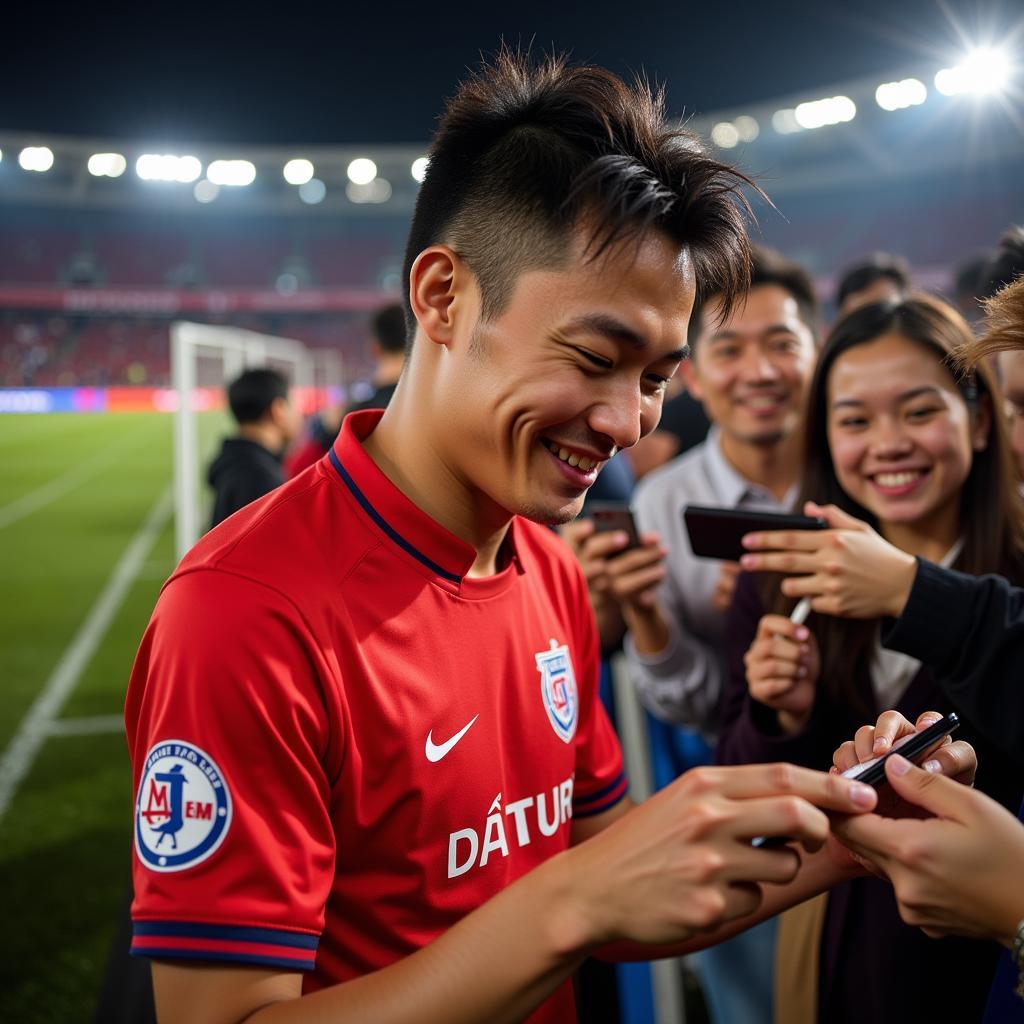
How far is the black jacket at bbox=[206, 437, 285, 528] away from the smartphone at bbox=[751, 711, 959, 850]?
3.54 meters

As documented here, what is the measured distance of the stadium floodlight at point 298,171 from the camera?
36.2 metres

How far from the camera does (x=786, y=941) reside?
5.70ft

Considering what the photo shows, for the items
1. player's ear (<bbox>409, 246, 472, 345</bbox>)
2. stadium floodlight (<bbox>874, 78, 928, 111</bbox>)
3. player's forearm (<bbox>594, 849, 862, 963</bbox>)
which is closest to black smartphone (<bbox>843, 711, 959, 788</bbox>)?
player's forearm (<bbox>594, 849, 862, 963</bbox>)

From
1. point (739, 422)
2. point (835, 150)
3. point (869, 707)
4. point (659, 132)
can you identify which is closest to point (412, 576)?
point (659, 132)

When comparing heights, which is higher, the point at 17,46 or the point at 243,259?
the point at 243,259

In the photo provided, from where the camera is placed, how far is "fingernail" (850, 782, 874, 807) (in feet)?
2.91

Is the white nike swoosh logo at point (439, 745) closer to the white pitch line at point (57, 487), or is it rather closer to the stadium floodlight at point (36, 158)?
the white pitch line at point (57, 487)

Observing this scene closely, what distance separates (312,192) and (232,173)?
3.99 metres

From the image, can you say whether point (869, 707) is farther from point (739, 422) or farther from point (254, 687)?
point (254, 687)

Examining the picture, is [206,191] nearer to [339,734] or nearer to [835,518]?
[835,518]

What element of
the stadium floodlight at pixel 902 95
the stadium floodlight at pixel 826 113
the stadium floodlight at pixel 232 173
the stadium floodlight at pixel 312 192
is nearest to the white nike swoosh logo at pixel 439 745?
the stadium floodlight at pixel 902 95

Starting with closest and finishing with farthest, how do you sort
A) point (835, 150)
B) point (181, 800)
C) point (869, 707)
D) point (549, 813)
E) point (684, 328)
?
point (181, 800) < point (684, 328) < point (549, 813) < point (869, 707) < point (835, 150)

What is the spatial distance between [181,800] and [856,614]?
116cm

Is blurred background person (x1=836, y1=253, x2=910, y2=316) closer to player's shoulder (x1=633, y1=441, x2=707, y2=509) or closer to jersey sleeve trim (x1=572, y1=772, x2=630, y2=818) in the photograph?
player's shoulder (x1=633, y1=441, x2=707, y2=509)
